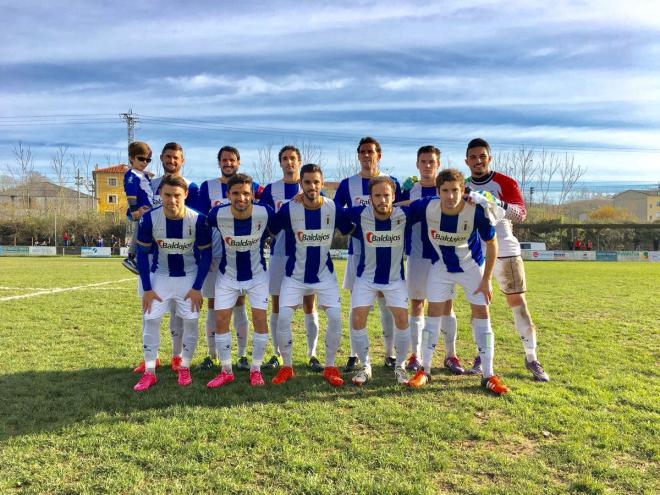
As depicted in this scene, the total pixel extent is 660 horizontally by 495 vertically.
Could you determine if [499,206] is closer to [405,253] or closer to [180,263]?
[405,253]

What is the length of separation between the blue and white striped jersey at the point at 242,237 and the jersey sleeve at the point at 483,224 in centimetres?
197

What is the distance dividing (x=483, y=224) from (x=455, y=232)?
0.27m

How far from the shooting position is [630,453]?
3025mm

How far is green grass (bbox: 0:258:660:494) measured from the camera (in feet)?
8.79

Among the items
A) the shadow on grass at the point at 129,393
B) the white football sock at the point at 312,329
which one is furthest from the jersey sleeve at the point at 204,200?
the shadow on grass at the point at 129,393

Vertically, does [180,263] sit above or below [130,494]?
above

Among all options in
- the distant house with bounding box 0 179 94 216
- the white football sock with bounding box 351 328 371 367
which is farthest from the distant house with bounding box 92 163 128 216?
the white football sock with bounding box 351 328 371 367

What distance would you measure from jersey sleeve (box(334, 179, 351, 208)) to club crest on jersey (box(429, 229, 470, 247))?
109 cm

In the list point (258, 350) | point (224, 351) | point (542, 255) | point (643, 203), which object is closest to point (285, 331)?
point (258, 350)

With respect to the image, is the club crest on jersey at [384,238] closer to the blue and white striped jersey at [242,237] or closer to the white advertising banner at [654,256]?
the blue and white striped jersey at [242,237]

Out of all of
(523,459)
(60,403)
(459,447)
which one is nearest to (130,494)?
(60,403)

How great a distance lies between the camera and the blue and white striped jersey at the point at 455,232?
4.21m

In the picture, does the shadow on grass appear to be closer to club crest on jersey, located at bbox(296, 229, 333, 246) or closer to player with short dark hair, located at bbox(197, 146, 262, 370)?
player with short dark hair, located at bbox(197, 146, 262, 370)

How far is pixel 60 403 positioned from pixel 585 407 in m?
4.58
